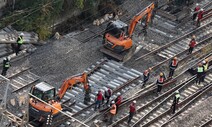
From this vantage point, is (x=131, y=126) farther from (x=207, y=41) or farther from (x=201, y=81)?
(x=207, y=41)

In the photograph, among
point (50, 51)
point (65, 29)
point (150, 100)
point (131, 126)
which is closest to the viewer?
point (131, 126)

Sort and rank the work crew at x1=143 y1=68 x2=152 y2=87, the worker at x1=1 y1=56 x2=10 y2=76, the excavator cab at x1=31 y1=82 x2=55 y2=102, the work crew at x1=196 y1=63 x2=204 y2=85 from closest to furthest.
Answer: the excavator cab at x1=31 y1=82 x2=55 y2=102 → the worker at x1=1 y1=56 x2=10 y2=76 → the work crew at x1=143 y1=68 x2=152 y2=87 → the work crew at x1=196 y1=63 x2=204 y2=85

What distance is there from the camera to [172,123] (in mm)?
35250

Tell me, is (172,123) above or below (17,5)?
below

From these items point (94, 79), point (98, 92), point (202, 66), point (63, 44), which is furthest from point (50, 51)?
point (202, 66)

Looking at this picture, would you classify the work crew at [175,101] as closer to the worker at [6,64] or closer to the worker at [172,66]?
the worker at [172,66]

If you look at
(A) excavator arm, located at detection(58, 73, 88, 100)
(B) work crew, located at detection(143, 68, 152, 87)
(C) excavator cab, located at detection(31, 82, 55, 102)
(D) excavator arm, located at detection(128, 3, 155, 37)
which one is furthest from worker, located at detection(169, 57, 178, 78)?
(C) excavator cab, located at detection(31, 82, 55, 102)

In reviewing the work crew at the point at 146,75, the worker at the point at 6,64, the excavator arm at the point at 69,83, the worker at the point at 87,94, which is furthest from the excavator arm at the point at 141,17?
the worker at the point at 6,64

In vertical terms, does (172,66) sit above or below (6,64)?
below

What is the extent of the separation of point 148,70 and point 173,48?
554cm

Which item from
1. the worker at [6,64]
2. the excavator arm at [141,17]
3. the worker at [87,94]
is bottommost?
the worker at [87,94]

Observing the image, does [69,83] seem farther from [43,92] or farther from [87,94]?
[43,92]

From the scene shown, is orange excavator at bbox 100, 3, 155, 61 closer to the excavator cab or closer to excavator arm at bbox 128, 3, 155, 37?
excavator arm at bbox 128, 3, 155, 37

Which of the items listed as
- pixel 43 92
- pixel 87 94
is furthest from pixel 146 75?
pixel 43 92
